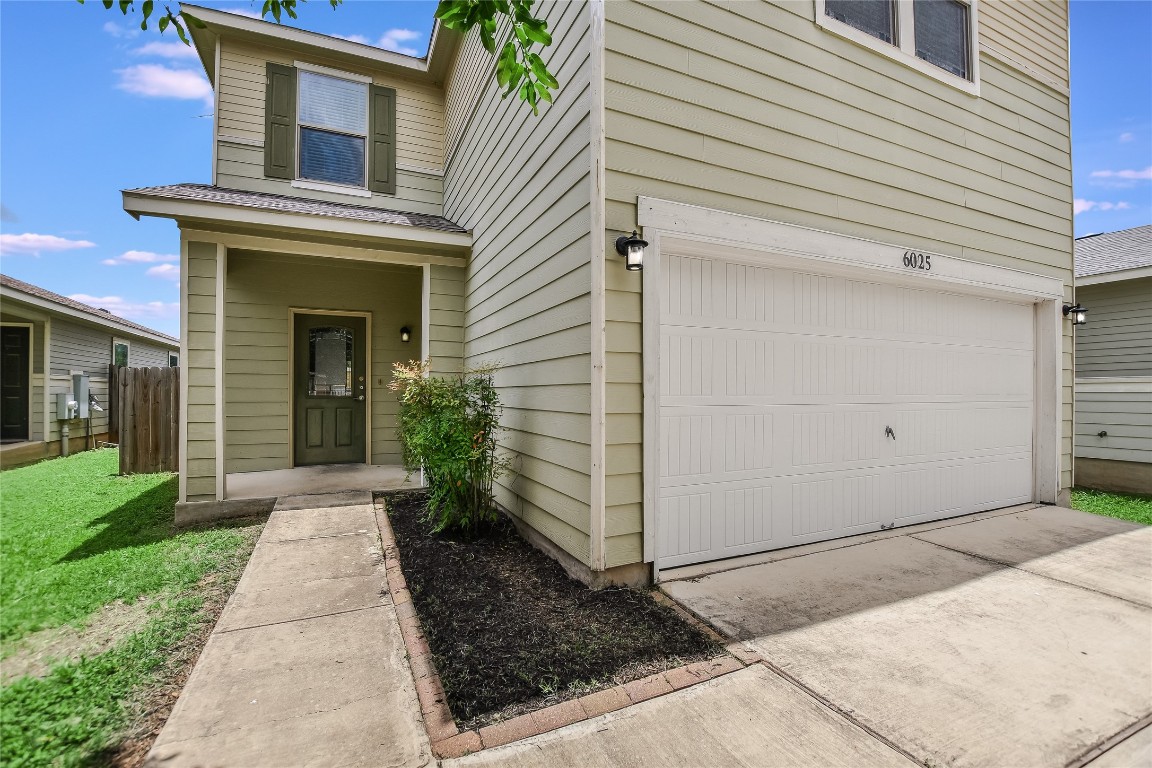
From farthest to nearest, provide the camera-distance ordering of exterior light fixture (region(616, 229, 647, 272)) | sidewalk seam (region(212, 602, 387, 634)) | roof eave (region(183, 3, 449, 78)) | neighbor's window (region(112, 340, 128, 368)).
→ neighbor's window (region(112, 340, 128, 368)) < roof eave (region(183, 3, 449, 78)) < exterior light fixture (region(616, 229, 647, 272)) < sidewalk seam (region(212, 602, 387, 634))

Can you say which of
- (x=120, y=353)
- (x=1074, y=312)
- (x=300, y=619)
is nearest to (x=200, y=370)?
(x=300, y=619)

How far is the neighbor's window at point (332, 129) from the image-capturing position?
6293 mm

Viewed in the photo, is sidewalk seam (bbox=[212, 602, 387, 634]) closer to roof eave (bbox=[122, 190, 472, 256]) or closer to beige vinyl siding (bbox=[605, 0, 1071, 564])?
beige vinyl siding (bbox=[605, 0, 1071, 564])

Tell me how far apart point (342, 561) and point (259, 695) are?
1.50 m

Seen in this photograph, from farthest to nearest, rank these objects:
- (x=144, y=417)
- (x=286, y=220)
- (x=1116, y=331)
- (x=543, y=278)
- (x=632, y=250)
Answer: (x=1116, y=331), (x=144, y=417), (x=286, y=220), (x=543, y=278), (x=632, y=250)

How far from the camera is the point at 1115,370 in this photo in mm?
7848

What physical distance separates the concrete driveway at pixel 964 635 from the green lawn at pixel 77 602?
7.85 feet

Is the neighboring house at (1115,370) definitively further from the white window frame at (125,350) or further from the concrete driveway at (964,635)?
the white window frame at (125,350)

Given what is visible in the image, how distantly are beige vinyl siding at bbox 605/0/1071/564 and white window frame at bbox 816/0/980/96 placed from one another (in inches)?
2.4

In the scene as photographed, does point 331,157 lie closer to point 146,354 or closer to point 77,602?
point 146,354

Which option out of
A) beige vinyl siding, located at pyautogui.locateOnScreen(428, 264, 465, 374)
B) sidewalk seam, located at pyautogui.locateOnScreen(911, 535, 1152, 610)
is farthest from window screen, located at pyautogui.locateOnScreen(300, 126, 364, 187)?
sidewalk seam, located at pyautogui.locateOnScreen(911, 535, 1152, 610)

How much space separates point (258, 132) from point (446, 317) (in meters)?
3.23

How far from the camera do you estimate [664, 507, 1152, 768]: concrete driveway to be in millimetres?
1862

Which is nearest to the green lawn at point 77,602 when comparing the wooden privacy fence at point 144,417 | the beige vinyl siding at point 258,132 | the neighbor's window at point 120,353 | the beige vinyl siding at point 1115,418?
the wooden privacy fence at point 144,417
